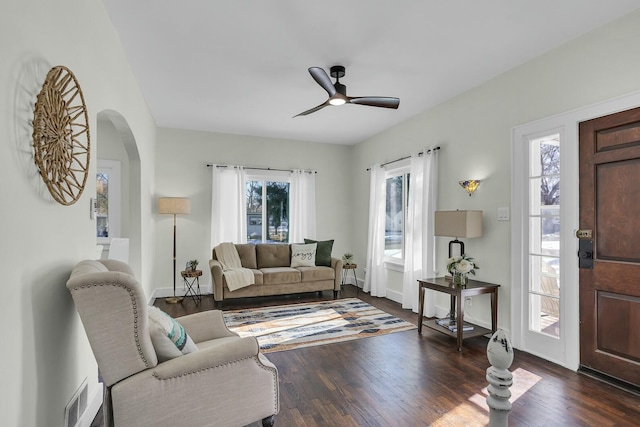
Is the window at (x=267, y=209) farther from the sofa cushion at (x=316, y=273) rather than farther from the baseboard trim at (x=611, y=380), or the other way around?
the baseboard trim at (x=611, y=380)

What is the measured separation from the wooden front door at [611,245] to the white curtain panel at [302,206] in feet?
14.4

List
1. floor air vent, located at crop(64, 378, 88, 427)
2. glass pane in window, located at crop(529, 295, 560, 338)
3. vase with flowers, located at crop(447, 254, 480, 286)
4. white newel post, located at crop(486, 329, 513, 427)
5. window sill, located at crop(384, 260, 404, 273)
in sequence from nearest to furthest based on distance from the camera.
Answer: white newel post, located at crop(486, 329, 513, 427)
floor air vent, located at crop(64, 378, 88, 427)
glass pane in window, located at crop(529, 295, 560, 338)
vase with flowers, located at crop(447, 254, 480, 286)
window sill, located at crop(384, 260, 404, 273)

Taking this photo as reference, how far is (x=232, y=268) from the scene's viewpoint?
546 centimetres

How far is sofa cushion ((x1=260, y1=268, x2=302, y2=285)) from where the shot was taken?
17.7ft

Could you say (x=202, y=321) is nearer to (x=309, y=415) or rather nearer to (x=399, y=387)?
(x=309, y=415)

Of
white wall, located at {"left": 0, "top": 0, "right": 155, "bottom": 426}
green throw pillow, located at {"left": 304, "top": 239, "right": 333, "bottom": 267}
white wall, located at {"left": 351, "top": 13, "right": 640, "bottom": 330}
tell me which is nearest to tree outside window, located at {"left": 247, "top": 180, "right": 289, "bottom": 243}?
green throw pillow, located at {"left": 304, "top": 239, "right": 333, "bottom": 267}

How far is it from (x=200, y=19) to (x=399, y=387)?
3.18 meters

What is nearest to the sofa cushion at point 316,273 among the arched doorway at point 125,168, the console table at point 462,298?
the console table at point 462,298

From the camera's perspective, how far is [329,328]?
163 inches

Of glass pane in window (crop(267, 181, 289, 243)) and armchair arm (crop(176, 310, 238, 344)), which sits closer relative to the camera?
armchair arm (crop(176, 310, 238, 344))

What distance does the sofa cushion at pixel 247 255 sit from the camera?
5758mm

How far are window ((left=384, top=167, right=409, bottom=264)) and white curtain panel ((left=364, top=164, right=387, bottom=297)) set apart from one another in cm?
11

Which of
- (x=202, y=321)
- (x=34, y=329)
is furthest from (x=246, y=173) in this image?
(x=34, y=329)

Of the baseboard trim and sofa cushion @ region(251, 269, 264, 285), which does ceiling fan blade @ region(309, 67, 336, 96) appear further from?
the baseboard trim
